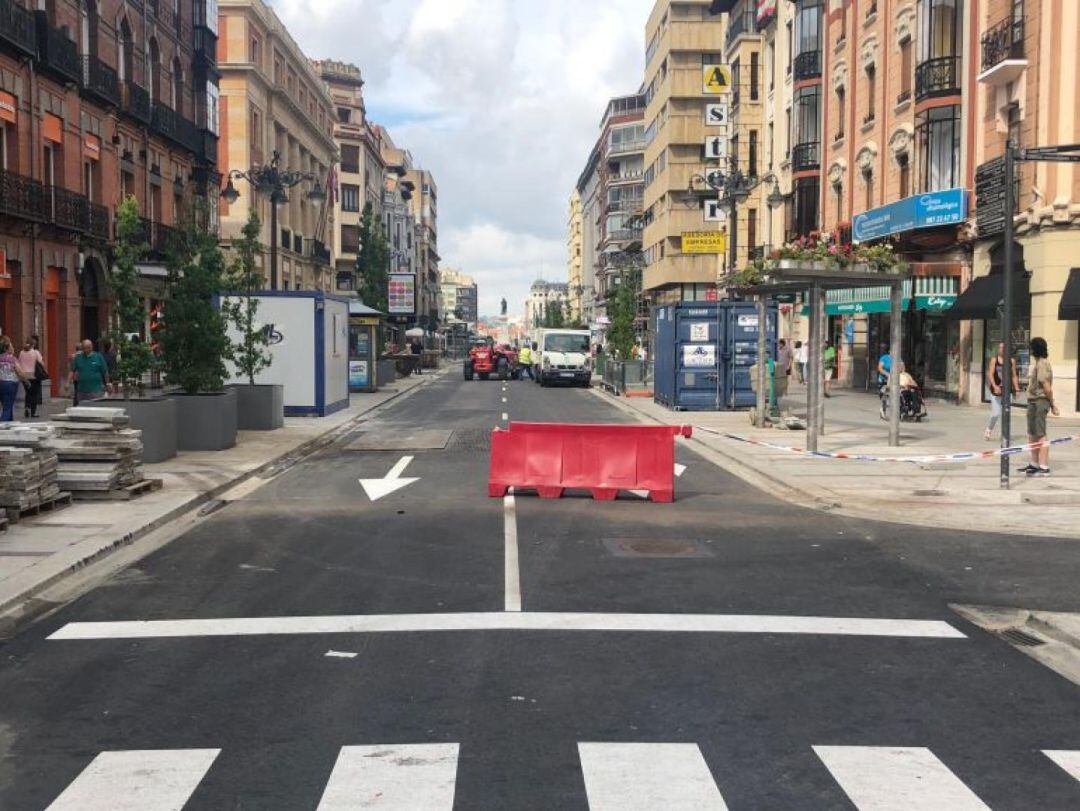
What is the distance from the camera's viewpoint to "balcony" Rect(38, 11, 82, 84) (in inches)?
1217

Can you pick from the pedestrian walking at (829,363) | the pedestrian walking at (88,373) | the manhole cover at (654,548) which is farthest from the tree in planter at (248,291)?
the pedestrian walking at (829,363)

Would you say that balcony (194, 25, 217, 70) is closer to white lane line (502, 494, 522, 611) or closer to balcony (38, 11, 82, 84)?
balcony (38, 11, 82, 84)

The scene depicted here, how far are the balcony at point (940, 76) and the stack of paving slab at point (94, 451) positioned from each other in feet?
87.6

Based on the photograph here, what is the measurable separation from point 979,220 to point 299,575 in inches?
1008

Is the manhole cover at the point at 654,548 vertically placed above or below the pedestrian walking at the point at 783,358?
below

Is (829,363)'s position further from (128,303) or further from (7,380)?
(128,303)

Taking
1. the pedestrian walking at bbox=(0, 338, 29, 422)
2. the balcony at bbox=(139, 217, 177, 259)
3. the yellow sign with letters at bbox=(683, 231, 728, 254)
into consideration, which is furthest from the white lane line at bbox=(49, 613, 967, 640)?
the balcony at bbox=(139, 217, 177, 259)

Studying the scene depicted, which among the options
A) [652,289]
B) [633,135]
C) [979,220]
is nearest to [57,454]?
[979,220]

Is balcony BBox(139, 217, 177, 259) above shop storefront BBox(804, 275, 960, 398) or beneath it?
above

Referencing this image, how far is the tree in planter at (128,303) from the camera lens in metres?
16.0

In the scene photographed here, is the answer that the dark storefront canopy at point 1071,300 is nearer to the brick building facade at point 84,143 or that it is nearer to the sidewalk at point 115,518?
the sidewalk at point 115,518

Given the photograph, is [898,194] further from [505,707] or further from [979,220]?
[505,707]

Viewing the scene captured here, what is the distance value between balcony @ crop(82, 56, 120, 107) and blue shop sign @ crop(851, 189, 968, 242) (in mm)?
24095

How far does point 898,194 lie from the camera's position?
119ft
